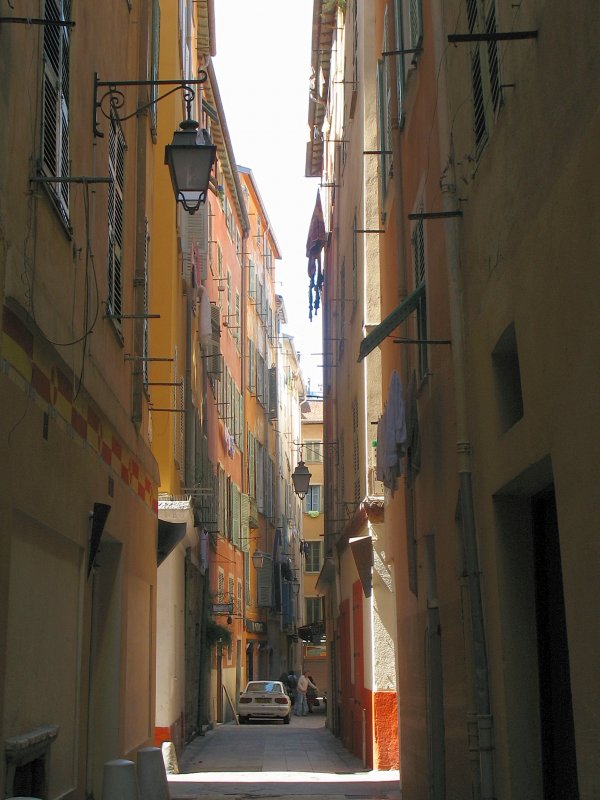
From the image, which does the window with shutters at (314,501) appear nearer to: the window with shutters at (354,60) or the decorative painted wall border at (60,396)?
the window with shutters at (354,60)

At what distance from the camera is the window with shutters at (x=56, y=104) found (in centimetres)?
744

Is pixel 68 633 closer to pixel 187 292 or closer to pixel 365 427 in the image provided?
pixel 365 427

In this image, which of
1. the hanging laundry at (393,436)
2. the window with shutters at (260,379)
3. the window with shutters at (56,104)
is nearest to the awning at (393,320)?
the hanging laundry at (393,436)

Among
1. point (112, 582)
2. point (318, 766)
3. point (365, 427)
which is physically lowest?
point (318, 766)

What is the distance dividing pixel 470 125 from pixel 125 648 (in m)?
6.06

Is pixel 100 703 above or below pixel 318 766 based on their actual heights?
above

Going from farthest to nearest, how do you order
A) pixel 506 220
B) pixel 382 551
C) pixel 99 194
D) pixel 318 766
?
pixel 318 766 → pixel 382 551 → pixel 99 194 → pixel 506 220

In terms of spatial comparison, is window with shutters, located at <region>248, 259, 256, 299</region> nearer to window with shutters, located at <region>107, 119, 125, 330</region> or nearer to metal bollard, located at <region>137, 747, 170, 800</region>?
window with shutters, located at <region>107, 119, 125, 330</region>

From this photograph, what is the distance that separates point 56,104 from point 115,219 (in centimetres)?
338

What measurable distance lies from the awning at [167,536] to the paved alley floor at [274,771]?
3.07m

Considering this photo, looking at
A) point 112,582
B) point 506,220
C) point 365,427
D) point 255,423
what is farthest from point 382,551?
point 255,423

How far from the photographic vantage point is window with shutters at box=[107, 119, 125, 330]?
10.6 metres

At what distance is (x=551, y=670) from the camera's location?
7.39 metres

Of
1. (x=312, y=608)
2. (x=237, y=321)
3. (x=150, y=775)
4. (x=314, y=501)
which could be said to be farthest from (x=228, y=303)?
(x=312, y=608)
